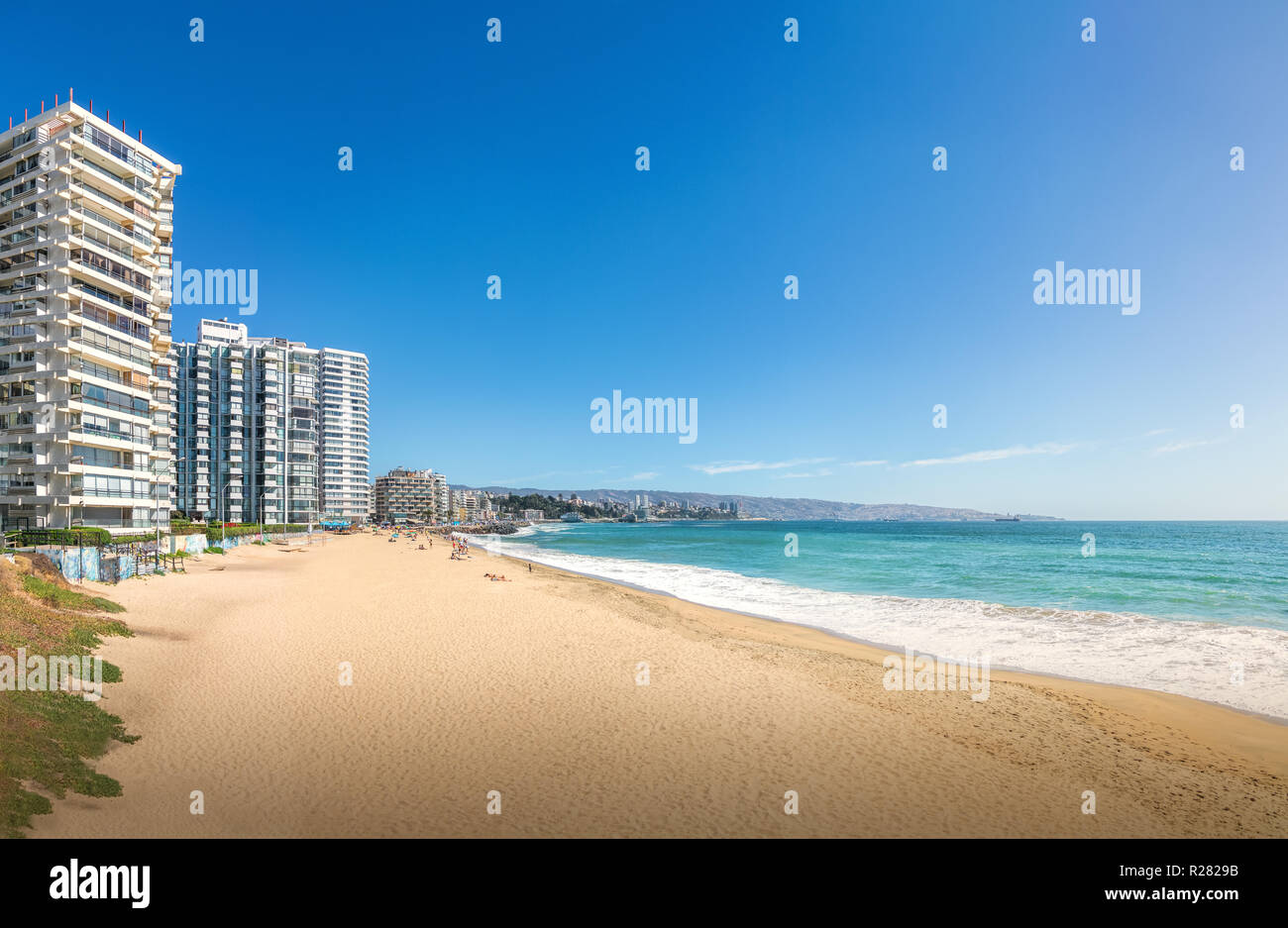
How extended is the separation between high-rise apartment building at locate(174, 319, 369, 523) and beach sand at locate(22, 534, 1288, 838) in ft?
256

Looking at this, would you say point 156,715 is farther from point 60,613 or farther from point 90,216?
point 90,216

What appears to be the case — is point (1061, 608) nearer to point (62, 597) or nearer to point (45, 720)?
point (45, 720)

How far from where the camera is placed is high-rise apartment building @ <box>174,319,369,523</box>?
264ft

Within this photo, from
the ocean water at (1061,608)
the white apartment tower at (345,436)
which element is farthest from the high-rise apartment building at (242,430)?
the ocean water at (1061,608)

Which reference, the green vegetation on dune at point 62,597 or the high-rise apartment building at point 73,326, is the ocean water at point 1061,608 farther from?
the high-rise apartment building at point 73,326

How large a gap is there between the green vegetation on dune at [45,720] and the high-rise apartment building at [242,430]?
76.0 m

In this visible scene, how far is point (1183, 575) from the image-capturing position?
3747 centimetres

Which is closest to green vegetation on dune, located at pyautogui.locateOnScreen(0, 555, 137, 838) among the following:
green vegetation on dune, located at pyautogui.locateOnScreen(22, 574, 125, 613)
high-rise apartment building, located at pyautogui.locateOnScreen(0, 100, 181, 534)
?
green vegetation on dune, located at pyautogui.locateOnScreen(22, 574, 125, 613)

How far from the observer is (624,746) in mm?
9859

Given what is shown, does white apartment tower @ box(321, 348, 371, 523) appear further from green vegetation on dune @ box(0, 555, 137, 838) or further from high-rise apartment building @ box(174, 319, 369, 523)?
green vegetation on dune @ box(0, 555, 137, 838)
